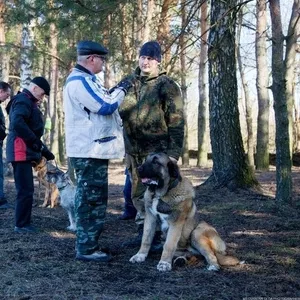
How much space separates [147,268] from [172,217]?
0.54 m

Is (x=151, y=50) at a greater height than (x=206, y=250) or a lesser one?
greater

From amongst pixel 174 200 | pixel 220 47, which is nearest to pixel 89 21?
pixel 220 47

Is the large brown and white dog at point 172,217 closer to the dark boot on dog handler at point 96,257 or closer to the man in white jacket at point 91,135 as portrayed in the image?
the dark boot on dog handler at point 96,257

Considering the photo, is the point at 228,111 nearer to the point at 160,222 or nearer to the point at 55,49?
the point at 160,222

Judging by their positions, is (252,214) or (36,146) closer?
(36,146)

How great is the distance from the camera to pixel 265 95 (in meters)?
16.0

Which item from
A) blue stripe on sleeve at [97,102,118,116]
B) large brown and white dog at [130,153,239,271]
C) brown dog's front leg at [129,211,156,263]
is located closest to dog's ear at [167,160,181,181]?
large brown and white dog at [130,153,239,271]

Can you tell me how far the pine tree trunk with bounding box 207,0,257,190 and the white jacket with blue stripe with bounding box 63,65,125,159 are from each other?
15.0ft

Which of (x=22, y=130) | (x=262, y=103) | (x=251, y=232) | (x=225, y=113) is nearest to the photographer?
(x=22, y=130)

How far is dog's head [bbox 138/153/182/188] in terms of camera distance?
461 cm

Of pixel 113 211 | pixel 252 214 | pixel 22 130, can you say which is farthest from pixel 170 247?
pixel 113 211

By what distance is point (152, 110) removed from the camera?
5.02 m

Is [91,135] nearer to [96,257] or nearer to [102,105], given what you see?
[102,105]

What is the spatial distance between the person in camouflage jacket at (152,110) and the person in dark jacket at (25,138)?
58.9 inches
